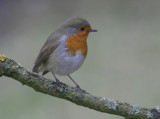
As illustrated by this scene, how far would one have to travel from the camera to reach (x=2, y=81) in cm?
776

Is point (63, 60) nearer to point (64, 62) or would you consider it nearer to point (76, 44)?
point (64, 62)

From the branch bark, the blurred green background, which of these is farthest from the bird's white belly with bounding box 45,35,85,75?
the blurred green background

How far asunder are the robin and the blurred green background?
2.01 meters

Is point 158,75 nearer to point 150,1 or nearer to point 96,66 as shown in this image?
point 96,66

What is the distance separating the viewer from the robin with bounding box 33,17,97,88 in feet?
14.9

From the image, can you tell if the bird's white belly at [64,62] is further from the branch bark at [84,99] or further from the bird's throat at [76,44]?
the branch bark at [84,99]


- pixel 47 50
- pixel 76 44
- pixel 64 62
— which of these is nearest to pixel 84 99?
pixel 64 62

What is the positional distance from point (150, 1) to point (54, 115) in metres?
4.99

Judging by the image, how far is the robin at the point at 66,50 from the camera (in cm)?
454

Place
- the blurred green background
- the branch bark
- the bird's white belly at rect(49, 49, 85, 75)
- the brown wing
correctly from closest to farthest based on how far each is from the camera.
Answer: the branch bark < the bird's white belly at rect(49, 49, 85, 75) < the brown wing < the blurred green background

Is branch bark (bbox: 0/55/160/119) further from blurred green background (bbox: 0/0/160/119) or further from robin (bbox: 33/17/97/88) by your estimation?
blurred green background (bbox: 0/0/160/119)

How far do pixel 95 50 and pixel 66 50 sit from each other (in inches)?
148

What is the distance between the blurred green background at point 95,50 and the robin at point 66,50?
6.61ft

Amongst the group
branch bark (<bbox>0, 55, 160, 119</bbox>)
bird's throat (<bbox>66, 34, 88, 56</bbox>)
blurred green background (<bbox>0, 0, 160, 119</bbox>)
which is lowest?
branch bark (<bbox>0, 55, 160, 119</bbox>)
